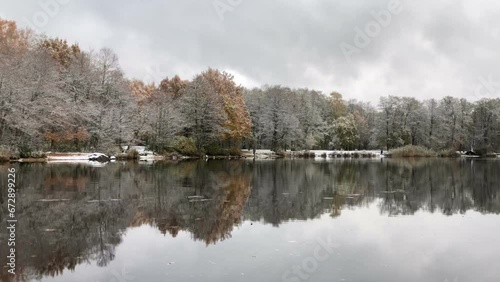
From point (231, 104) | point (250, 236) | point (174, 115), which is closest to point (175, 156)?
point (174, 115)

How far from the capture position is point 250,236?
1224 centimetres

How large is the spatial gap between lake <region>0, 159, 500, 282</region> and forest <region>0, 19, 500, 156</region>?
29693 millimetres

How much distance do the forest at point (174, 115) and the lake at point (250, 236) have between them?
1169 inches

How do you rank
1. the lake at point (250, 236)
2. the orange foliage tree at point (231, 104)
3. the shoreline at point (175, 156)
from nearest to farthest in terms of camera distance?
the lake at point (250, 236)
the shoreline at point (175, 156)
the orange foliage tree at point (231, 104)

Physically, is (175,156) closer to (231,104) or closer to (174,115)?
(174,115)

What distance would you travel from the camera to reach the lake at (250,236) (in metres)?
8.97

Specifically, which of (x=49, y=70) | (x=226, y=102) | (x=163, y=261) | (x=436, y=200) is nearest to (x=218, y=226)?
(x=163, y=261)

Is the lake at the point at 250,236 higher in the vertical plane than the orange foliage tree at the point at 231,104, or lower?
lower

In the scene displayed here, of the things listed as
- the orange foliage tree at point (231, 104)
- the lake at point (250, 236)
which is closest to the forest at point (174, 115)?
the orange foliage tree at point (231, 104)

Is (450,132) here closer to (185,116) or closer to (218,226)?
(185,116)

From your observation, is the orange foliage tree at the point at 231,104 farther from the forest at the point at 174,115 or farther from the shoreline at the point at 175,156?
the shoreline at the point at 175,156

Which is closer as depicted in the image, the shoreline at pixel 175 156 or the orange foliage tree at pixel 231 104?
the shoreline at pixel 175 156

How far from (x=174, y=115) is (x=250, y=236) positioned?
177 ft

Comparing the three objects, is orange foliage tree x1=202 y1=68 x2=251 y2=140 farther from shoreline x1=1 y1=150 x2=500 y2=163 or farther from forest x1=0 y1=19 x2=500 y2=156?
shoreline x1=1 y1=150 x2=500 y2=163
